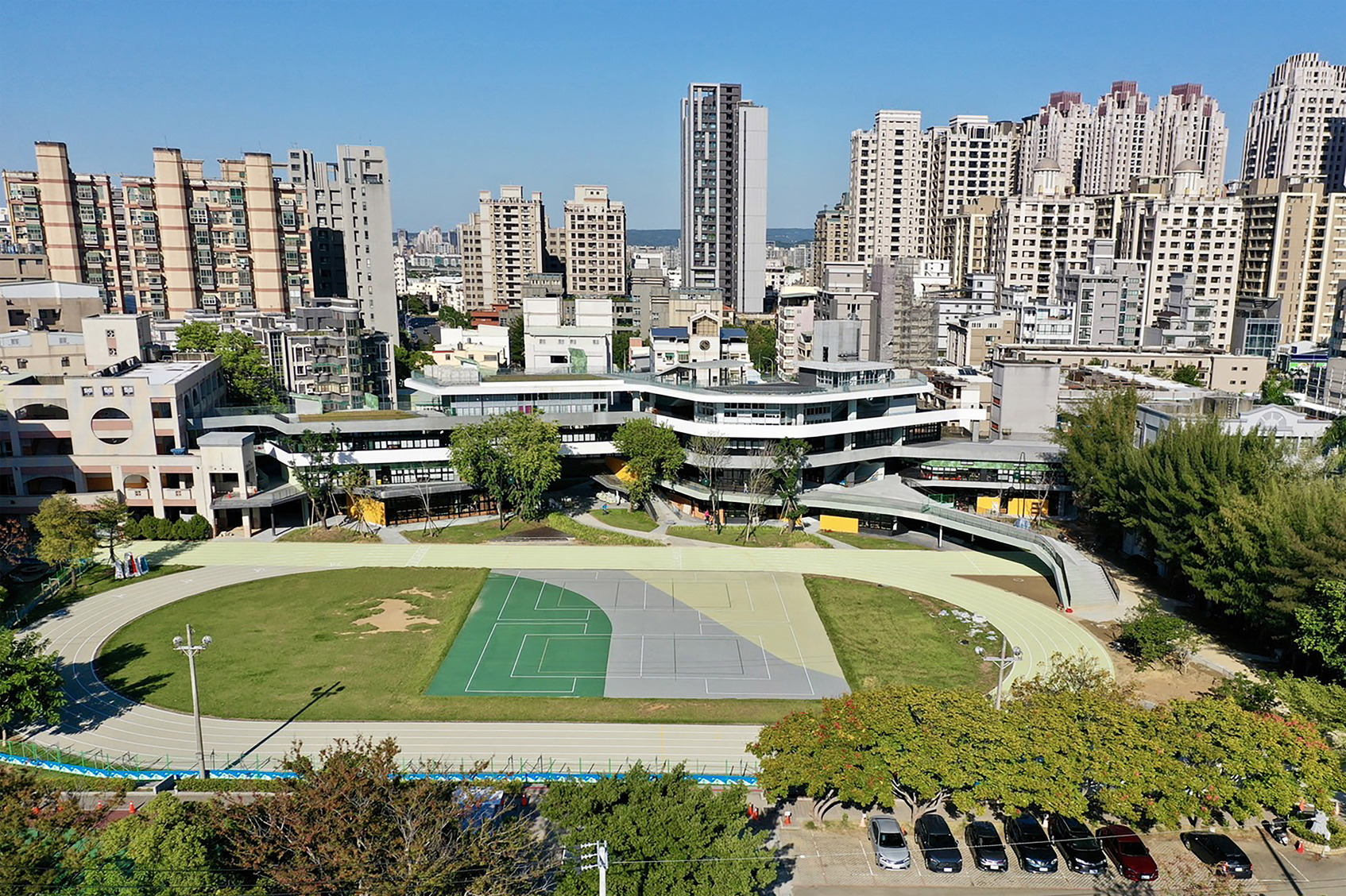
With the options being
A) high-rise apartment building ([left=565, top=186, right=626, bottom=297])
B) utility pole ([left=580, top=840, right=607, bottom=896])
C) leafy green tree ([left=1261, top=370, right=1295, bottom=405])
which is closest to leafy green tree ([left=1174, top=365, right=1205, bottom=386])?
leafy green tree ([left=1261, top=370, right=1295, bottom=405])

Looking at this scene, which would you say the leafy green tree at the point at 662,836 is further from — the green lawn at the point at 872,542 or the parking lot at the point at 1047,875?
the green lawn at the point at 872,542

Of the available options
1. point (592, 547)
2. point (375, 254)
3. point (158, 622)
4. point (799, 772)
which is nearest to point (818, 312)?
point (375, 254)

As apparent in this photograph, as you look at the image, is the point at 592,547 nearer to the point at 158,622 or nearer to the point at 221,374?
the point at 158,622

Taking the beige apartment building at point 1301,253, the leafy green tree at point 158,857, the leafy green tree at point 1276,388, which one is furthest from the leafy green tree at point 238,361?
the beige apartment building at point 1301,253

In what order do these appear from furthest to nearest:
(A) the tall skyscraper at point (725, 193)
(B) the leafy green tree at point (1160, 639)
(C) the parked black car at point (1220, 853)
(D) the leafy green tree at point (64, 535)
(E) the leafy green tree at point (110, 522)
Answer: (A) the tall skyscraper at point (725, 193) < (E) the leafy green tree at point (110, 522) < (D) the leafy green tree at point (64, 535) < (B) the leafy green tree at point (1160, 639) < (C) the parked black car at point (1220, 853)

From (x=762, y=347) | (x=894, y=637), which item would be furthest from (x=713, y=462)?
(x=762, y=347)
